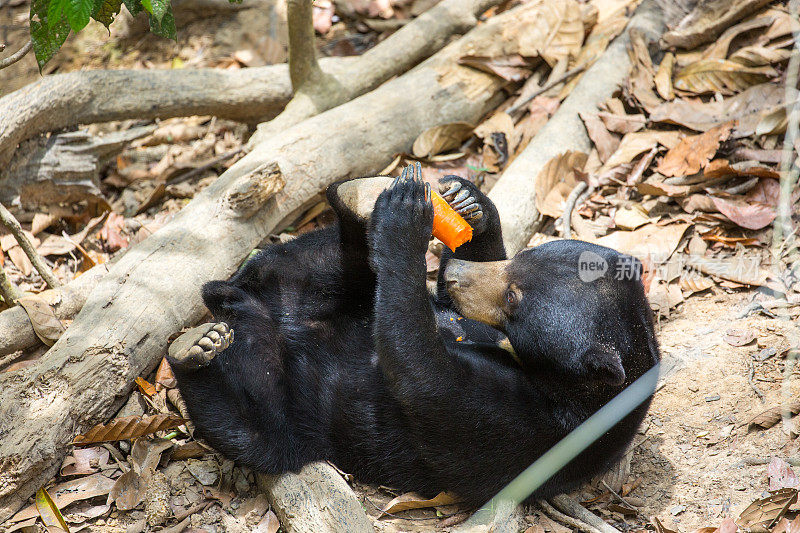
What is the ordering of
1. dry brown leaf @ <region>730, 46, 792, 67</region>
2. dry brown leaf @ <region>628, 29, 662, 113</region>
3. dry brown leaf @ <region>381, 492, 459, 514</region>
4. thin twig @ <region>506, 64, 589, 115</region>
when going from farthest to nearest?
1. thin twig @ <region>506, 64, 589, 115</region>
2. dry brown leaf @ <region>628, 29, 662, 113</region>
3. dry brown leaf @ <region>730, 46, 792, 67</region>
4. dry brown leaf @ <region>381, 492, 459, 514</region>

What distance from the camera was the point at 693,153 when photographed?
517 cm

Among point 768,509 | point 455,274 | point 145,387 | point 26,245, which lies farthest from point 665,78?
point 26,245

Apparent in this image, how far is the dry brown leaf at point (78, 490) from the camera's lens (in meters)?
3.28

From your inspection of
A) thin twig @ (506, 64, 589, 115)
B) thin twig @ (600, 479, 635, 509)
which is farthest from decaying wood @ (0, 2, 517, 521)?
thin twig @ (600, 479, 635, 509)

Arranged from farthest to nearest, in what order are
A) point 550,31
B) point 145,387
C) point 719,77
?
point 550,31 < point 719,77 < point 145,387

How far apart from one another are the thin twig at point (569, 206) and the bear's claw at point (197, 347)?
249cm

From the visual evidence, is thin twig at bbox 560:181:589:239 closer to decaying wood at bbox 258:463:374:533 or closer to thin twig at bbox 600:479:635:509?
thin twig at bbox 600:479:635:509

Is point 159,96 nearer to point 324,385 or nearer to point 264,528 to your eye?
point 324,385

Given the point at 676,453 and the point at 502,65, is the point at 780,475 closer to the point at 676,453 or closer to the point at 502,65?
the point at 676,453

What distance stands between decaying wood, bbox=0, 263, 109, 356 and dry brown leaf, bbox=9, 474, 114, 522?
98cm

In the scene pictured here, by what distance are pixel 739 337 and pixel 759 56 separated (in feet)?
8.48

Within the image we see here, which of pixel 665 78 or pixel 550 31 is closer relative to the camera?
pixel 665 78

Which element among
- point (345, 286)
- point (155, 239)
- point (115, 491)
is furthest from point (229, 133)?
point (115, 491)

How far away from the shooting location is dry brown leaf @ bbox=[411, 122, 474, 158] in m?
5.74
